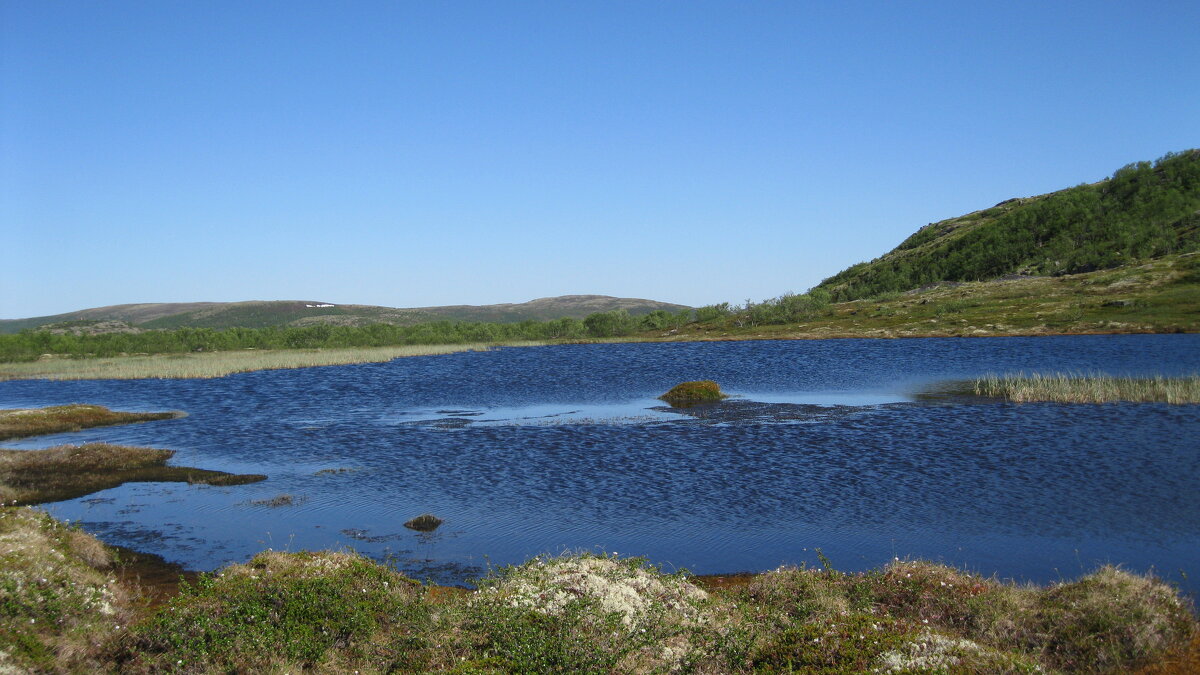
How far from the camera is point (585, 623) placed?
10375mm

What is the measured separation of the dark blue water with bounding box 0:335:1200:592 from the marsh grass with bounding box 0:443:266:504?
1.23m

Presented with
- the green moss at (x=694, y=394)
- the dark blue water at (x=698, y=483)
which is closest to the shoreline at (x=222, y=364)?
the dark blue water at (x=698, y=483)

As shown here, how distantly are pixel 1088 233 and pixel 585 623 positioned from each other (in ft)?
625

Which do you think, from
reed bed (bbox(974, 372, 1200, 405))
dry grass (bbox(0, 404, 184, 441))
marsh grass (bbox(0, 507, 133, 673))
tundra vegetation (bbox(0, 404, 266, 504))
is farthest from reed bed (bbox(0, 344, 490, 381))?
reed bed (bbox(974, 372, 1200, 405))

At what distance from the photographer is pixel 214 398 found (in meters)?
59.6

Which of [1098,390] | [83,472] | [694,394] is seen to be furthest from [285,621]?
[1098,390]

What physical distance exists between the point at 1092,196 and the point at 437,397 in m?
186

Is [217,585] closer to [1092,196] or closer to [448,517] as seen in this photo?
[448,517]

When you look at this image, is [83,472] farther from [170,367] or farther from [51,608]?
[170,367]

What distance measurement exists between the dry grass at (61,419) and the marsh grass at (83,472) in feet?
33.0

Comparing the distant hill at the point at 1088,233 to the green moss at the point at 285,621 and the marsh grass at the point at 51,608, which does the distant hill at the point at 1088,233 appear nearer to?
the green moss at the point at 285,621

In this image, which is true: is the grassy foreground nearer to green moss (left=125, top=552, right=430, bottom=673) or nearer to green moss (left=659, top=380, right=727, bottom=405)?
green moss (left=125, top=552, right=430, bottom=673)

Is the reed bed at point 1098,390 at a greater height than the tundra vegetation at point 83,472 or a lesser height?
greater

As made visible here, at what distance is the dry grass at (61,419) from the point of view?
42.8m
